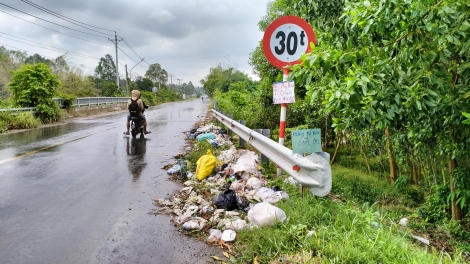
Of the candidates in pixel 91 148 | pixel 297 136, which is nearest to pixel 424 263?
pixel 297 136

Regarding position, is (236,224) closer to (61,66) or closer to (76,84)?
(76,84)

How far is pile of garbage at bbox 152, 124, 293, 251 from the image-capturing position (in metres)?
3.61

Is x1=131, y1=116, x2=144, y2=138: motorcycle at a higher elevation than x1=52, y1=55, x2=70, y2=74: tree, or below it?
below

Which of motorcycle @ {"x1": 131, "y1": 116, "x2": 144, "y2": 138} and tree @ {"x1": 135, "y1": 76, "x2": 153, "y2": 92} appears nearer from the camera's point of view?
motorcycle @ {"x1": 131, "y1": 116, "x2": 144, "y2": 138}

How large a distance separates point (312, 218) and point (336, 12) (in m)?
2.86

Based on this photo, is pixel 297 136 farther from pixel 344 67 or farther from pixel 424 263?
pixel 424 263

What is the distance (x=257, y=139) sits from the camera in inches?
234

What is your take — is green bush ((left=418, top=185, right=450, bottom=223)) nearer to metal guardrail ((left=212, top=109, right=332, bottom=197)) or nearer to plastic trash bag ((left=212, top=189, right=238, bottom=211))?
metal guardrail ((left=212, top=109, right=332, bottom=197))

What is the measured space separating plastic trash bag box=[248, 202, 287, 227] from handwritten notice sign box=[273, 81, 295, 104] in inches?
78.4

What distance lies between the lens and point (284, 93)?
5.15m

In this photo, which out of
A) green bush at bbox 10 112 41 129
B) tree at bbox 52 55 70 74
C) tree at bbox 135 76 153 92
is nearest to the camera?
green bush at bbox 10 112 41 129

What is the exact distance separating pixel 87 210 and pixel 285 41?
3.75 m

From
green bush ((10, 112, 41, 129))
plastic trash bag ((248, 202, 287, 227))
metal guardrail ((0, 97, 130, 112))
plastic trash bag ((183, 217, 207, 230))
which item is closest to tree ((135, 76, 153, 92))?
metal guardrail ((0, 97, 130, 112))

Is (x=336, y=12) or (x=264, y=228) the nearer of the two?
(x=264, y=228)
